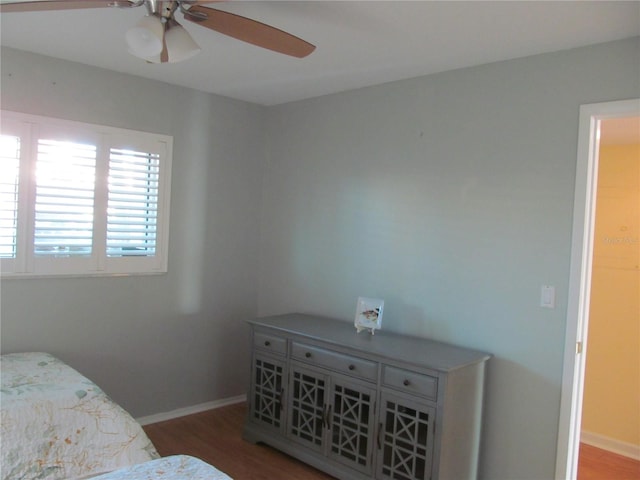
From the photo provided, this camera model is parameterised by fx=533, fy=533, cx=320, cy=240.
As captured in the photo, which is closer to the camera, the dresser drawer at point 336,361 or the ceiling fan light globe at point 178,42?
the ceiling fan light globe at point 178,42

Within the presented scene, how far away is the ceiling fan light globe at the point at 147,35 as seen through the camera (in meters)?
1.79

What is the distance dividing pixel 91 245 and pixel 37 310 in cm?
50

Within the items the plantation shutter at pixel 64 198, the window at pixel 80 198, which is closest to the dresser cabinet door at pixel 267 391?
the window at pixel 80 198

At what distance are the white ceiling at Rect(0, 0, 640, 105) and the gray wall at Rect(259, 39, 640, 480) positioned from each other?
0.19 m

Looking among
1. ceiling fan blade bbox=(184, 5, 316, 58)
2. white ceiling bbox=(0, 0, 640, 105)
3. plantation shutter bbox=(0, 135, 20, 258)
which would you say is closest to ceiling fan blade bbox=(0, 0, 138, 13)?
ceiling fan blade bbox=(184, 5, 316, 58)

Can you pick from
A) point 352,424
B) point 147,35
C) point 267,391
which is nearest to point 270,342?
point 267,391

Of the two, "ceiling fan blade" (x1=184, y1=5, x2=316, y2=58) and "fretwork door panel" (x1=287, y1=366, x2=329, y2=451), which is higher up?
"ceiling fan blade" (x1=184, y1=5, x2=316, y2=58)

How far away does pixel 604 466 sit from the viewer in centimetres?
348

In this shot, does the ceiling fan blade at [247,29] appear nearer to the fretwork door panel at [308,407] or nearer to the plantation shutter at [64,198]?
the plantation shutter at [64,198]

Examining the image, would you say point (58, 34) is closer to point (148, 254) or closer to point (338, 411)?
point (148, 254)

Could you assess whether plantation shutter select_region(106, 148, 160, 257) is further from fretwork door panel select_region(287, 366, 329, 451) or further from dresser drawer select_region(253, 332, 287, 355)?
fretwork door panel select_region(287, 366, 329, 451)

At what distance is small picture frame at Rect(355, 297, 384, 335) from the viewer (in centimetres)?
322

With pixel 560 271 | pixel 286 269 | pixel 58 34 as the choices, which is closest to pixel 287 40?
pixel 58 34

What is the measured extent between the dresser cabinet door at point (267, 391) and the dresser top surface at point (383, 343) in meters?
0.25
